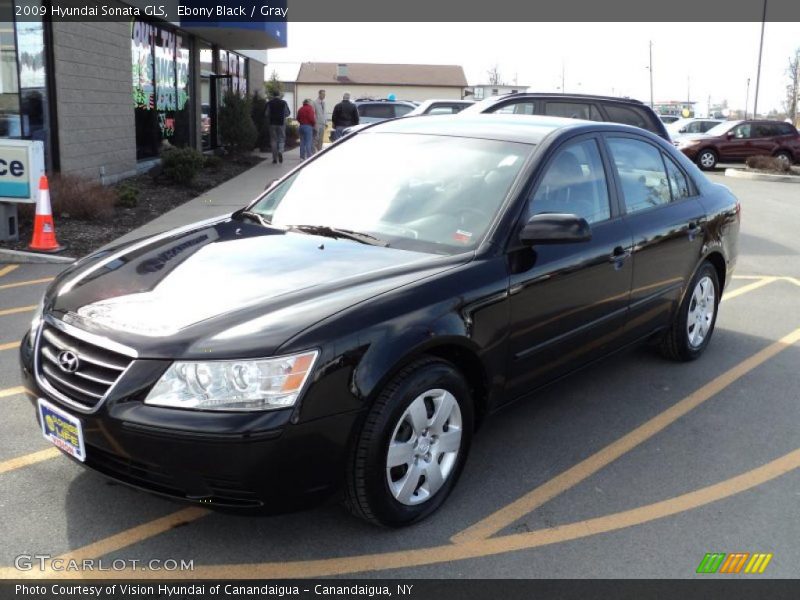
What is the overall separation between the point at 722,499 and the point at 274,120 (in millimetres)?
18493

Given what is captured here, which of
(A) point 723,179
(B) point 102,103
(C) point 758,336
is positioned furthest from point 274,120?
(C) point 758,336

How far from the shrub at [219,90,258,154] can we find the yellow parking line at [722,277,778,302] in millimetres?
15886

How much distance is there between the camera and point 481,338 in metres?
3.58

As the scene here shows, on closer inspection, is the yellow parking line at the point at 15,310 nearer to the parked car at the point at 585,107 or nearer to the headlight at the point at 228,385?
the headlight at the point at 228,385

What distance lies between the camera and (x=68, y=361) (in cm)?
311

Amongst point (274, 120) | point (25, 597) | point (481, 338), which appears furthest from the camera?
point (274, 120)

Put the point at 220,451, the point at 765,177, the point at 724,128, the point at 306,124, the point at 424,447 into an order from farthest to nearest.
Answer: the point at 724,128 < the point at 765,177 < the point at 306,124 < the point at 424,447 < the point at 220,451

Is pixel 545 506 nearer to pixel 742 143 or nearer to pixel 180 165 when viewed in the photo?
pixel 180 165

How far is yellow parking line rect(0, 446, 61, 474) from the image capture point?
3834 mm

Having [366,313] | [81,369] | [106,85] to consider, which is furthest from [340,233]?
[106,85]

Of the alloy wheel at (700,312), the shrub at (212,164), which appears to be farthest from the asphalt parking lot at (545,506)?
the shrub at (212,164)

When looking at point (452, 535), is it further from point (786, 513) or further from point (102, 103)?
point (102, 103)

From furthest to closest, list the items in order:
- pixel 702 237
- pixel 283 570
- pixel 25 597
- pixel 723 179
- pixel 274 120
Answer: pixel 723 179 → pixel 274 120 → pixel 702 237 → pixel 283 570 → pixel 25 597

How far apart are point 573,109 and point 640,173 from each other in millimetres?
5570
